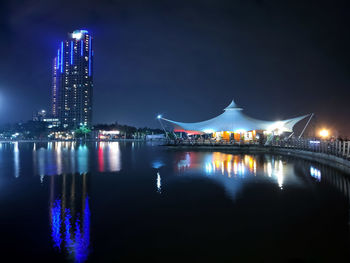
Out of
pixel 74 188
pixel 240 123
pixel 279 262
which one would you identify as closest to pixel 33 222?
pixel 74 188

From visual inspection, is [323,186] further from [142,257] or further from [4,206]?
[4,206]

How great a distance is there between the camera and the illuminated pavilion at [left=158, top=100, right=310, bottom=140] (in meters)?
34.1

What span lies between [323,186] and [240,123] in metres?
26.7

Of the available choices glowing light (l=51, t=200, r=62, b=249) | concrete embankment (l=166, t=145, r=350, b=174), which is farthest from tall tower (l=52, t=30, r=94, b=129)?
glowing light (l=51, t=200, r=62, b=249)

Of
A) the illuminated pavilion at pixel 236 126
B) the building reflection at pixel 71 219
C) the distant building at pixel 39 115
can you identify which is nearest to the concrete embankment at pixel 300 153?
the illuminated pavilion at pixel 236 126

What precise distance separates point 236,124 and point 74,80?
13004cm

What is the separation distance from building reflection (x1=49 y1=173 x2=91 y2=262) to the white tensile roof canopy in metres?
27.7

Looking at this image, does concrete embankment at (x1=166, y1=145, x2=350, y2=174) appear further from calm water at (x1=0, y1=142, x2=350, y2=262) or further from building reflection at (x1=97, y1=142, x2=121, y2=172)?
building reflection at (x1=97, y1=142, x2=121, y2=172)

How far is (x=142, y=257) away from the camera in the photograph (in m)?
4.18

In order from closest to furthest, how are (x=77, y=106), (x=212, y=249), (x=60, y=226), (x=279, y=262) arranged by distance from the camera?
1. (x=279, y=262)
2. (x=212, y=249)
3. (x=60, y=226)
4. (x=77, y=106)

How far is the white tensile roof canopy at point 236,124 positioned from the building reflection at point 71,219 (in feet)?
90.8

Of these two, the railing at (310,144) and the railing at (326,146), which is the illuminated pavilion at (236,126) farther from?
the railing at (326,146)

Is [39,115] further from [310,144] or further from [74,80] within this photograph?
[310,144]

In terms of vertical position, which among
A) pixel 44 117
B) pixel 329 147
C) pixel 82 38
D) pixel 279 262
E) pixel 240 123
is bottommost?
pixel 279 262
